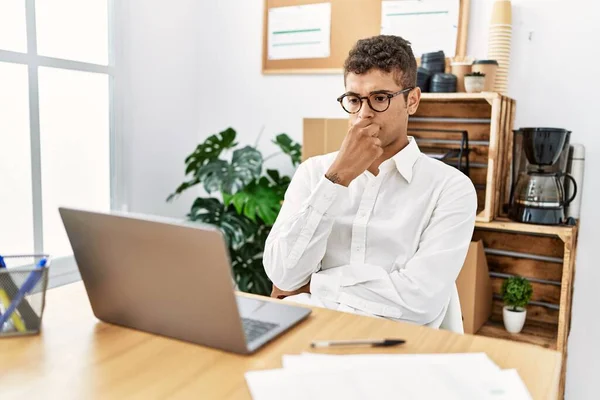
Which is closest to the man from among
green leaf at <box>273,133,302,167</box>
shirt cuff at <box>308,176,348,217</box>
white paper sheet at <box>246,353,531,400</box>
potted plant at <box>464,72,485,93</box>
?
shirt cuff at <box>308,176,348,217</box>

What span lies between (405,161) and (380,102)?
0.17m

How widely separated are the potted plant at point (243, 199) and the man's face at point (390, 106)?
1007mm

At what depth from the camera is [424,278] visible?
4.09 feet

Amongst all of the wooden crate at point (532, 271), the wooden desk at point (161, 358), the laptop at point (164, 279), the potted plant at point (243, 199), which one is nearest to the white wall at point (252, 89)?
the wooden crate at point (532, 271)

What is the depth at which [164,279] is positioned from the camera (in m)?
0.80

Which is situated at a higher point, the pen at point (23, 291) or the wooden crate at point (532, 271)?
the pen at point (23, 291)

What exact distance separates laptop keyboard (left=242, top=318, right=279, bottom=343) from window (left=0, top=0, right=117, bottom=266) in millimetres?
1401

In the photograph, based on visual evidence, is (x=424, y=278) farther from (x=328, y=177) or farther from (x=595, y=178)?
(x=595, y=178)

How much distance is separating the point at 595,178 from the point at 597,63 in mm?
443

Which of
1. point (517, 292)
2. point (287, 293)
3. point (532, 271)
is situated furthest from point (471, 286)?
point (287, 293)

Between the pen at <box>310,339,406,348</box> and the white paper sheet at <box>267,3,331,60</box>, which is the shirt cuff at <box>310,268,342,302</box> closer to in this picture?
the pen at <box>310,339,406,348</box>

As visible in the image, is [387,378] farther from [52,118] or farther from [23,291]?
[52,118]

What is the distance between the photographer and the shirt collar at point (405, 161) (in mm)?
1428

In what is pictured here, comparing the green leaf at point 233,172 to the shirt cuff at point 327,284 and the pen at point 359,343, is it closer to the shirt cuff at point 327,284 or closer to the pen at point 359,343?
the shirt cuff at point 327,284
